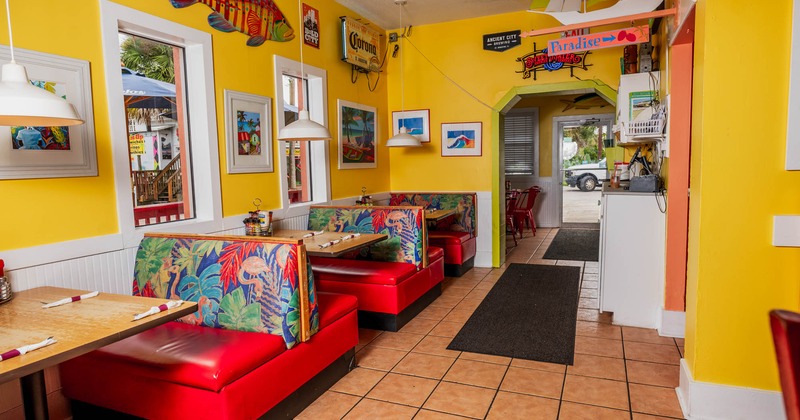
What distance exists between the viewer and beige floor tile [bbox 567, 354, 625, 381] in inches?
120

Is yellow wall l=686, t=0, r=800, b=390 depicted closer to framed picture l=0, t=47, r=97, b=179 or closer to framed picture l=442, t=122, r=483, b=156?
framed picture l=0, t=47, r=97, b=179

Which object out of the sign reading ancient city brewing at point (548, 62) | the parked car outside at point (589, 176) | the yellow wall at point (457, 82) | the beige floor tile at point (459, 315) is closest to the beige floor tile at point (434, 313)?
the beige floor tile at point (459, 315)

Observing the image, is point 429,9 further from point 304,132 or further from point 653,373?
point 653,373

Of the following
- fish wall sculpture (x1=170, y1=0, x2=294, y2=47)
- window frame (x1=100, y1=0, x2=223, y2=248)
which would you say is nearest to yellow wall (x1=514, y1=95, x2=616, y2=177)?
fish wall sculpture (x1=170, y1=0, x2=294, y2=47)

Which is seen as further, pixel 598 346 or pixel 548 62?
pixel 548 62

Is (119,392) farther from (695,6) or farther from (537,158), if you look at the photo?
(537,158)

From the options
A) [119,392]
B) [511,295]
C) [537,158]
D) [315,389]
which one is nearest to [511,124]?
[537,158]

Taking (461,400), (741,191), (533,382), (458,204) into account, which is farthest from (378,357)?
(458,204)

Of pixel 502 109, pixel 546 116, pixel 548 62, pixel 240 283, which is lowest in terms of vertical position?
pixel 240 283

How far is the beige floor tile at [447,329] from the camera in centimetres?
383

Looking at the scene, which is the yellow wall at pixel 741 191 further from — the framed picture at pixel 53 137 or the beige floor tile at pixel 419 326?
the framed picture at pixel 53 137

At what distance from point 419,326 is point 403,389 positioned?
44.7 inches

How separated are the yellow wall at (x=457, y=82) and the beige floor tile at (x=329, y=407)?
391 cm

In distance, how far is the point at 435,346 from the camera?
3.58m
